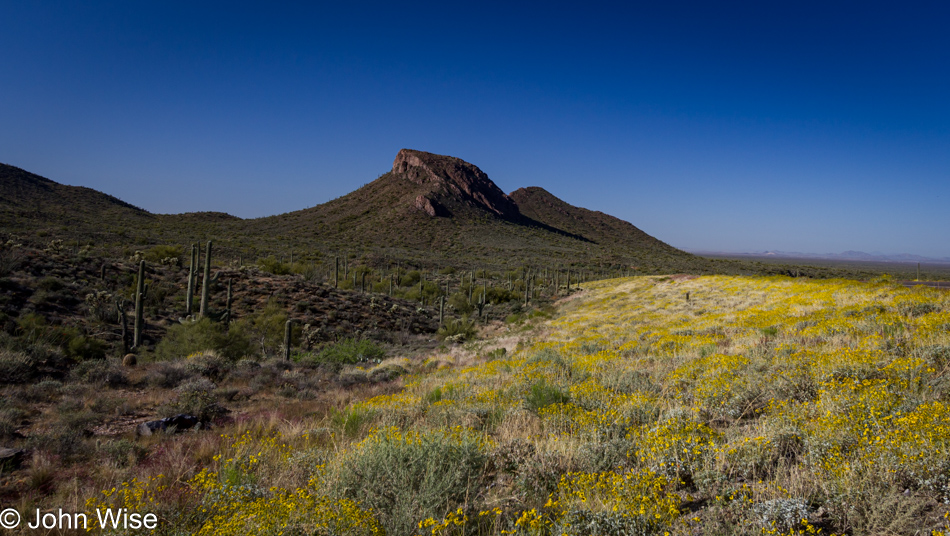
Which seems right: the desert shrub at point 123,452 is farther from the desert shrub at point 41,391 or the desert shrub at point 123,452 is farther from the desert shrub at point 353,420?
the desert shrub at point 41,391

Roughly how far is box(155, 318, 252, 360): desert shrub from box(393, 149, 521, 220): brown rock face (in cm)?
8279

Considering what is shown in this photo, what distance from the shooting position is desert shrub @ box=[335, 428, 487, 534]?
330cm

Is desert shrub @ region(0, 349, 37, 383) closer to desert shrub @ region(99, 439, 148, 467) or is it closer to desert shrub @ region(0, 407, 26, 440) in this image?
desert shrub @ region(0, 407, 26, 440)

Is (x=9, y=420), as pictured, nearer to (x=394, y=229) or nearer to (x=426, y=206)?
(x=394, y=229)

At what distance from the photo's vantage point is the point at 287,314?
2345cm

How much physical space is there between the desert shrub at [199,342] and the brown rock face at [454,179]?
8279cm

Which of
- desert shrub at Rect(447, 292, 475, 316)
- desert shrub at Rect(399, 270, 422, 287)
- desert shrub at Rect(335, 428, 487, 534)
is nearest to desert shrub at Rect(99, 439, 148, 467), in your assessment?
desert shrub at Rect(335, 428, 487, 534)

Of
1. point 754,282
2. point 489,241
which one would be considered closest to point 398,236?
point 489,241

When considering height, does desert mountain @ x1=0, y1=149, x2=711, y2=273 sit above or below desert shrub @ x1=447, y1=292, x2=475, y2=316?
above

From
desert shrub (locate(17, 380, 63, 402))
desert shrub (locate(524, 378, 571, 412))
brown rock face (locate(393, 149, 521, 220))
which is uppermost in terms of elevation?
brown rock face (locate(393, 149, 521, 220))

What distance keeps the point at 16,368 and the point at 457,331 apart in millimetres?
18641

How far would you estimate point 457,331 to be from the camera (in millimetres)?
24641

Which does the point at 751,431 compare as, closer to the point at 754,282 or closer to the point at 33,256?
the point at 754,282

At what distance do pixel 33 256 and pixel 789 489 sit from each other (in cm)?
3383
